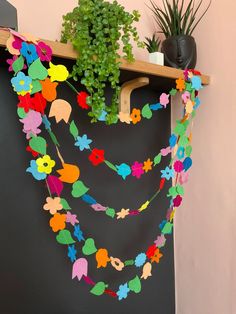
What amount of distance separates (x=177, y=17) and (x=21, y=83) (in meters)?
0.69

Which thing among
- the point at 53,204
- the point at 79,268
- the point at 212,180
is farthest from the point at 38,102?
the point at 212,180

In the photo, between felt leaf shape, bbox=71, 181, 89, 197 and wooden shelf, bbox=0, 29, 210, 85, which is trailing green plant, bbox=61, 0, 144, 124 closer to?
wooden shelf, bbox=0, 29, 210, 85

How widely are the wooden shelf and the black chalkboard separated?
0.47 ft

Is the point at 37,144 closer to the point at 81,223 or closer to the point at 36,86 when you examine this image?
the point at 36,86

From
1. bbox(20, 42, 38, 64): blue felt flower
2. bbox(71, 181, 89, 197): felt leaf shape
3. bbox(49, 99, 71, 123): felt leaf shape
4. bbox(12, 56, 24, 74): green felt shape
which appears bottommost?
bbox(71, 181, 89, 197): felt leaf shape

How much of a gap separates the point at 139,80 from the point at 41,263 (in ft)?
2.21

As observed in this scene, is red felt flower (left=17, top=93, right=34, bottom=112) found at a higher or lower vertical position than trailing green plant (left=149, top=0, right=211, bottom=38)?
lower

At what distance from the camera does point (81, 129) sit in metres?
1.17

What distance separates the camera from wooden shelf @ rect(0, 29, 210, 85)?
0.89m

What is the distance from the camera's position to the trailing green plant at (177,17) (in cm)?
125

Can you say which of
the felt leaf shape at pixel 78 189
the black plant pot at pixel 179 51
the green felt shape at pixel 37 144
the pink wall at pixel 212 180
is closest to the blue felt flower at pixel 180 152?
the pink wall at pixel 212 180

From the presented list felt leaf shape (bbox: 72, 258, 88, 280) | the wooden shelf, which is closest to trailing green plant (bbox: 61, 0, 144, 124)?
the wooden shelf

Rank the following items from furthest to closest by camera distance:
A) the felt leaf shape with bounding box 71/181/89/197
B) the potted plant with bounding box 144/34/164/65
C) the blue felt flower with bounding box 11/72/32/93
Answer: the potted plant with bounding box 144/34/164/65 → the felt leaf shape with bounding box 71/181/89/197 → the blue felt flower with bounding box 11/72/32/93

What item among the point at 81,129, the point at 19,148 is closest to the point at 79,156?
the point at 81,129
